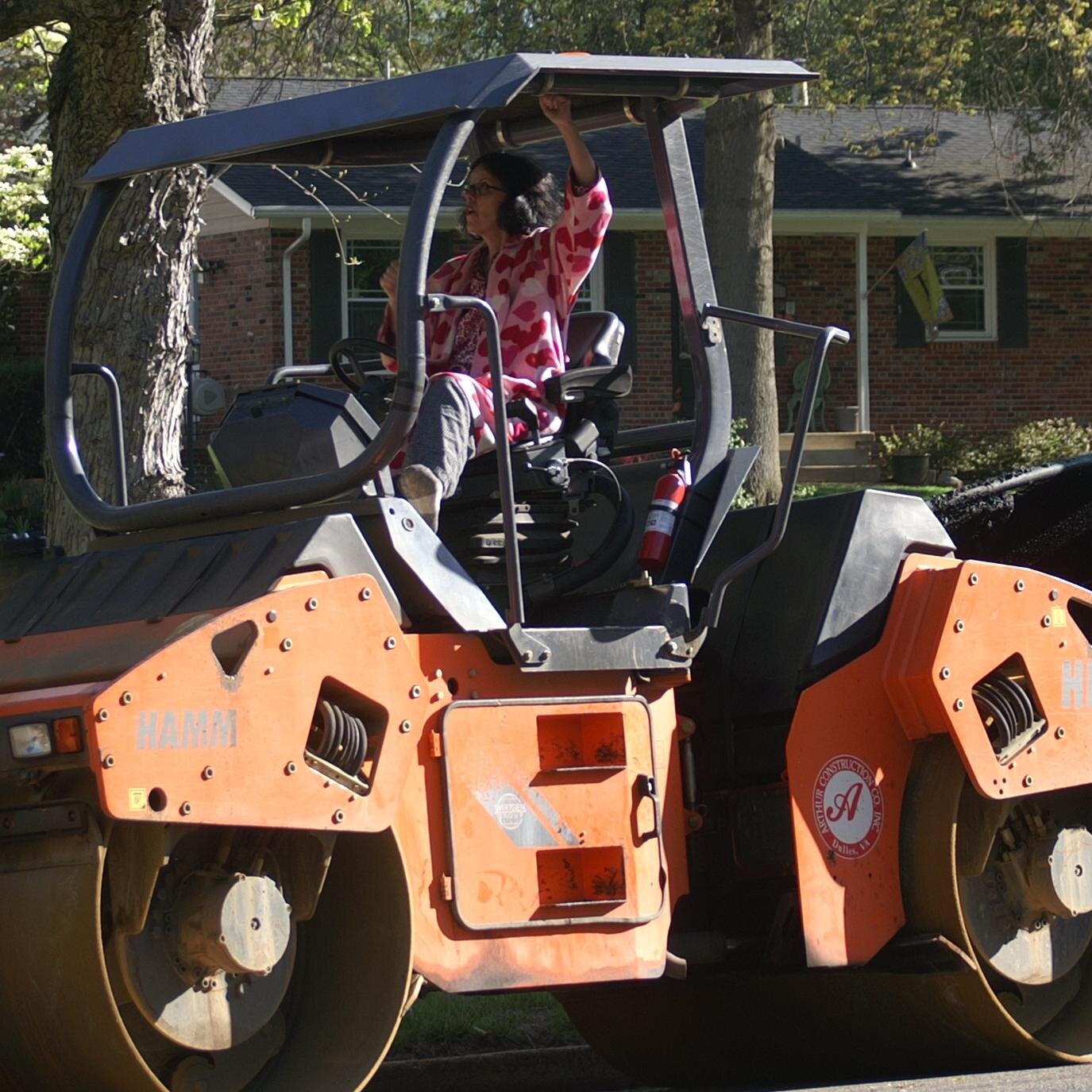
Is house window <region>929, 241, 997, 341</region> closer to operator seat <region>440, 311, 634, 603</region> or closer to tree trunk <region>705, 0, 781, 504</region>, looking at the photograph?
tree trunk <region>705, 0, 781, 504</region>

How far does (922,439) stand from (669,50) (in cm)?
641

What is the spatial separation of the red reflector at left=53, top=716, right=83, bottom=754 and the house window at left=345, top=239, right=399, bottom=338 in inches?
737

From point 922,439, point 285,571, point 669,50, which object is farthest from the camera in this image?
point 922,439

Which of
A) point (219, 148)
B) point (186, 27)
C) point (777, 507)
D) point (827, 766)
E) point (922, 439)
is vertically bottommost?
point (922, 439)

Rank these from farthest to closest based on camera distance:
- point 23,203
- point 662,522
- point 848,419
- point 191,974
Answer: point 848,419
point 23,203
point 662,522
point 191,974

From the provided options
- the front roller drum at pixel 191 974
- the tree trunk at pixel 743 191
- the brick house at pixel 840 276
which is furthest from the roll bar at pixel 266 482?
the brick house at pixel 840 276

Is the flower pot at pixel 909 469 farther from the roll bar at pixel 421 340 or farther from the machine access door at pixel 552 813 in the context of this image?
the machine access door at pixel 552 813

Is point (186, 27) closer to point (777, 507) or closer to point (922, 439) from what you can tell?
point (777, 507)

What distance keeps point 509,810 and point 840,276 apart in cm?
2158

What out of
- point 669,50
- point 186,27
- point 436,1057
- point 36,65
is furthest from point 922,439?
point 436,1057

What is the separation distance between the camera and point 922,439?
77.1 ft

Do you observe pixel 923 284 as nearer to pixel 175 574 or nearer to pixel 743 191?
pixel 743 191

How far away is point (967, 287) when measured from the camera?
26.5m

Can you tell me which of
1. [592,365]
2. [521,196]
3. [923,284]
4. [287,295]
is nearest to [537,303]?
[592,365]
